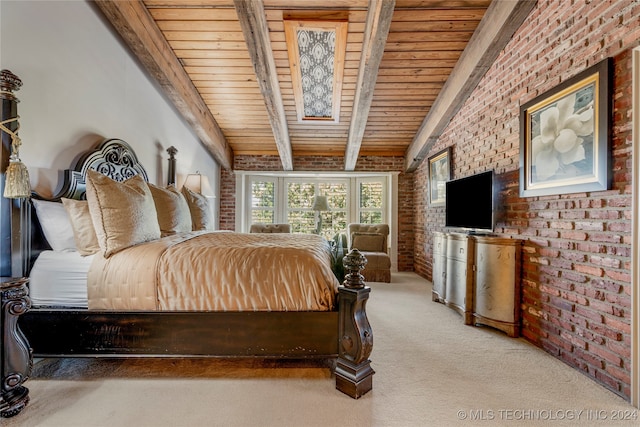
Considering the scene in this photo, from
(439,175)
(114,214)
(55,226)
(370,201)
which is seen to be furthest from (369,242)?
(55,226)

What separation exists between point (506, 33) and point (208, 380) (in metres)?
3.68

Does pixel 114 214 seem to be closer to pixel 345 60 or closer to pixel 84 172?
pixel 84 172

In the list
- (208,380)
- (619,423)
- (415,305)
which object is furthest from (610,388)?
(208,380)

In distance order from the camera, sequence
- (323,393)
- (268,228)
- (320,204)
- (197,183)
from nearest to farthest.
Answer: (323,393)
(197,183)
(268,228)
(320,204)

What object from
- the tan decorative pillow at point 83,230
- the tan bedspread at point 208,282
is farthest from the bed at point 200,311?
the tan decorative pillow at point 83,230

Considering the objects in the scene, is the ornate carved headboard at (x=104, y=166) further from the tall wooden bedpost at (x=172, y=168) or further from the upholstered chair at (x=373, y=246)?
the upholstered chair at (x=373, y=246)

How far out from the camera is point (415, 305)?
3461mm

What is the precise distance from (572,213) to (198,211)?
138 inches

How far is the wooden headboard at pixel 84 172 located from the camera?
1.97 m

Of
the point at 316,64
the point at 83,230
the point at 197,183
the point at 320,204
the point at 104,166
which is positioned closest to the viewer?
the point at 83,230

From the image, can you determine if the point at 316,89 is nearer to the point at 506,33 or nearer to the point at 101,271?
the point at 506,33

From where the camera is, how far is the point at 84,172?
2.52 meters

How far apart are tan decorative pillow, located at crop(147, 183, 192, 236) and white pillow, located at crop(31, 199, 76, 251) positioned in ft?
2.32

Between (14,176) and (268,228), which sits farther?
(268,228)
